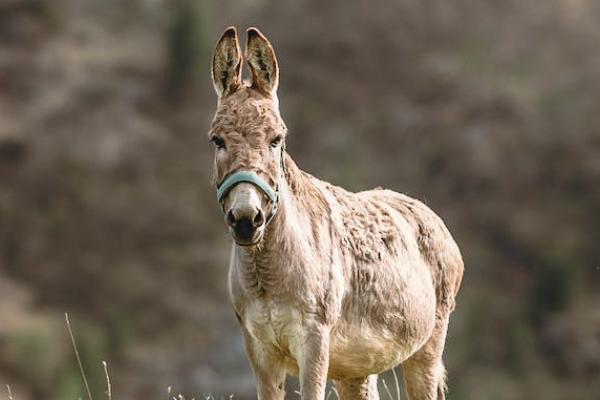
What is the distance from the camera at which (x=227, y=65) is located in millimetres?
6328

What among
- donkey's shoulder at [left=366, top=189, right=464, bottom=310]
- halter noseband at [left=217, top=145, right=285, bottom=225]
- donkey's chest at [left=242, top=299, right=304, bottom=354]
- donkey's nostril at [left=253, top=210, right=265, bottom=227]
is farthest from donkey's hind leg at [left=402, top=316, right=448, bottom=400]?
donkey's nostril at [left=253, top=210, right=265, bottom=227]

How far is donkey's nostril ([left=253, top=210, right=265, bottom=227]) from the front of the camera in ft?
18.7

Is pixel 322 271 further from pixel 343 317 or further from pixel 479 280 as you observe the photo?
pixel 479 280

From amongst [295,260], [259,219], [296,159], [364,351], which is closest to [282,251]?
[295,260]

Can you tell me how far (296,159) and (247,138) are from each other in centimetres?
6376

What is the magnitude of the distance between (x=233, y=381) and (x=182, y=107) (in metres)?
24.8

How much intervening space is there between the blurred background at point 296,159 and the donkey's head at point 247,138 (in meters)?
46.9

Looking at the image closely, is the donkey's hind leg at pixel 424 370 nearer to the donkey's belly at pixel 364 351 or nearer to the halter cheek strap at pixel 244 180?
the donkey's belly at pixel 364 351

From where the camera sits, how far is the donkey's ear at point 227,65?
6281 millimetres

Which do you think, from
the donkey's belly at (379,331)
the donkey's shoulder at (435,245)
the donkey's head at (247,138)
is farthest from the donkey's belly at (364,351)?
the donkey's head at (247,138)

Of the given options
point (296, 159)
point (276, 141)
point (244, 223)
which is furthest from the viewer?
point (296, 159)

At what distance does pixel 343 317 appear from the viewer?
656cm

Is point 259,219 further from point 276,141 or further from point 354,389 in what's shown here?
point 354,389

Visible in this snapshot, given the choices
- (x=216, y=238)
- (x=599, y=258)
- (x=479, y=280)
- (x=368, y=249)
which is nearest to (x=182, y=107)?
(x=216, y=238)
